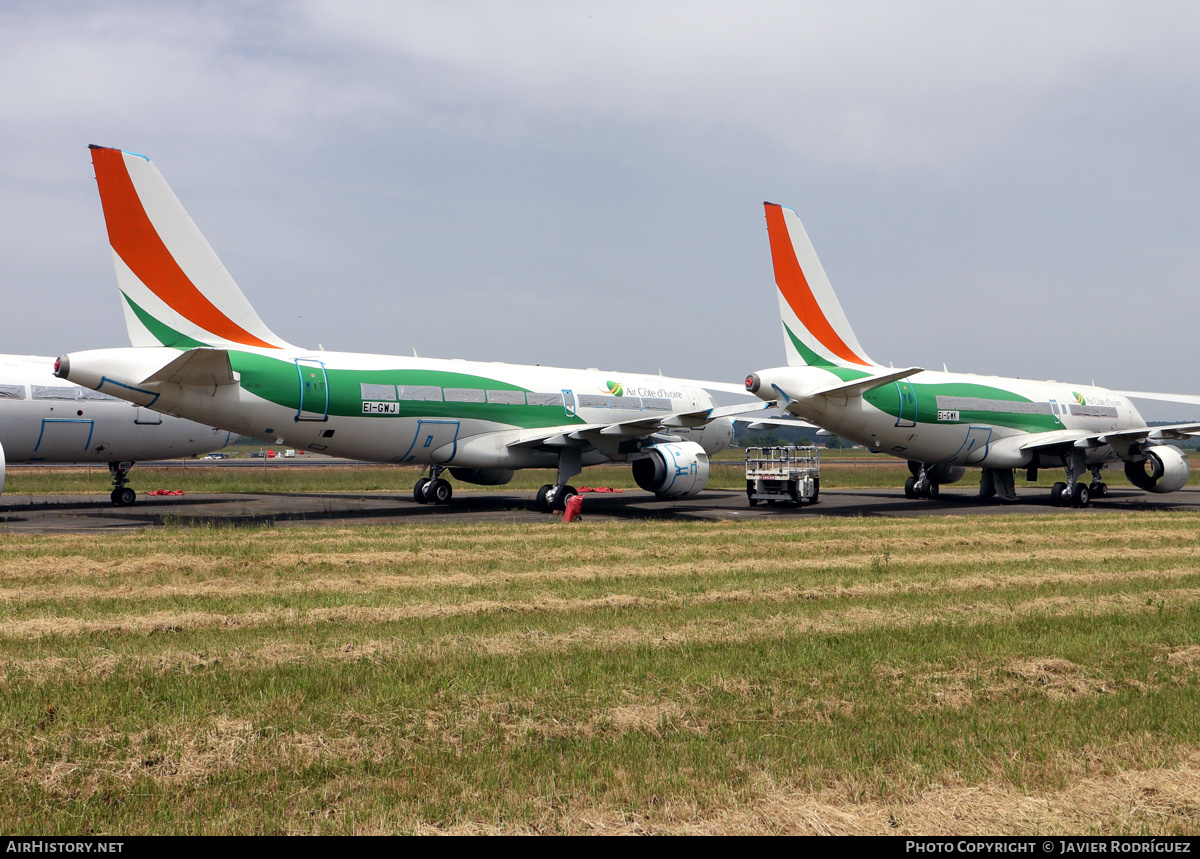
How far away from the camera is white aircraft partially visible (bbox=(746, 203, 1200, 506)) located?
24.5 m

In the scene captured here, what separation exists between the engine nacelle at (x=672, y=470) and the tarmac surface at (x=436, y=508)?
2.30ft

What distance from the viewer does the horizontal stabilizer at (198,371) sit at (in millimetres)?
17859

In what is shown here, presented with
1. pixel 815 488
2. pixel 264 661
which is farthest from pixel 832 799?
pixel 815 488

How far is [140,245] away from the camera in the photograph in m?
19.1

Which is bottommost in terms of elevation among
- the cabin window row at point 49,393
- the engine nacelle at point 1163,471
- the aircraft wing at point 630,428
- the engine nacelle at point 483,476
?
the engine nacelle at point 483,476

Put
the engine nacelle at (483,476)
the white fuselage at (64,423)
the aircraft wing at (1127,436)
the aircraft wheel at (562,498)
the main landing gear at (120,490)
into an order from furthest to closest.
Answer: the engine nacelle at (483,476) → the aircraft wing at (1127,436) → the main landing gear at (120,490) → the aircraft wheel at (562,498) → the white fuselage at (64,423)

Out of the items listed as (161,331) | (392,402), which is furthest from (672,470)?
(161,331)

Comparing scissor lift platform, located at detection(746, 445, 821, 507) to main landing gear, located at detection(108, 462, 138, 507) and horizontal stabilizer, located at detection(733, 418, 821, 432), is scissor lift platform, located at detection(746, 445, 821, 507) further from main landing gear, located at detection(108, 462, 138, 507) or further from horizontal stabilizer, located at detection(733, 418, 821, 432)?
main landing gear, located at detection(108, 462, 138, 507)

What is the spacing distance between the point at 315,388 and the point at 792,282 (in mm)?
12630

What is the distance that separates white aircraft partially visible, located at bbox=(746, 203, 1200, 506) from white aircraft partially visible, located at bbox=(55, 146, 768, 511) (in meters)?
2.20

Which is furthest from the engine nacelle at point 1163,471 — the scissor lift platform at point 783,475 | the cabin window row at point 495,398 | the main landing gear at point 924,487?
the cabin window row at point 495,398

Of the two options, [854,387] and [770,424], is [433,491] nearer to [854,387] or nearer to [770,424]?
[854,387]

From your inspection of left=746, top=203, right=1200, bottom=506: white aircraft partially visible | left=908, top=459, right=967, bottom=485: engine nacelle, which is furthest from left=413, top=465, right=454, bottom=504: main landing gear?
left=908, top=459, right=967, bottom=485: engine nacelle

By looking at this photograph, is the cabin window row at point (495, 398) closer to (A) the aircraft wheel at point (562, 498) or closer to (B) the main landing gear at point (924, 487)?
(A) the aircraft wheel at point (562, 498)
